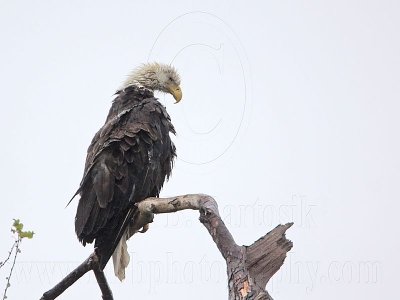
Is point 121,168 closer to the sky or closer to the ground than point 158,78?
closer to the ground

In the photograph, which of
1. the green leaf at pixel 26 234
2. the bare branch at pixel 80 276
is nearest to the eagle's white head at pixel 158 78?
the bare branch at pixel 80 276

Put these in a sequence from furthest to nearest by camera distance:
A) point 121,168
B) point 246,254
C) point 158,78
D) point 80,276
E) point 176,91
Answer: point 176,91, point 158,78, point 121,168, point 80,276, point 246,254

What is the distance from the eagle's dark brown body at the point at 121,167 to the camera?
6410 millimetres

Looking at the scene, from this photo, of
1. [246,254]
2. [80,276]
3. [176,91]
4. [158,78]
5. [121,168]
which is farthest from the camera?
[176,91]

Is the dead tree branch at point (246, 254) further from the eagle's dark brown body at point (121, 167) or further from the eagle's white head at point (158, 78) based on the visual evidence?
the eagle's white head at point (158, 78)

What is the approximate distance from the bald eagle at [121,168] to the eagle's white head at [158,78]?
0.78 meters

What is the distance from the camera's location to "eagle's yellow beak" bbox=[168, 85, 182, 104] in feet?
28.3

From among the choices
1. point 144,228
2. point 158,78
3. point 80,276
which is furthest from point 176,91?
point 80,276

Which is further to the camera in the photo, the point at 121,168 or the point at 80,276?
the point at 121,168

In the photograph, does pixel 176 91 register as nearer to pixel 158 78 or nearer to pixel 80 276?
pixel 158 78

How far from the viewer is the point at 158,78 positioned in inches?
336

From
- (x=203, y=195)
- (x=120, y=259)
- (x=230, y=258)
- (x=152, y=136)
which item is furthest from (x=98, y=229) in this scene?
(x=230, y=258)

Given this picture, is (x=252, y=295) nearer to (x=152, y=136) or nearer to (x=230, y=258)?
(x=230, y=258)

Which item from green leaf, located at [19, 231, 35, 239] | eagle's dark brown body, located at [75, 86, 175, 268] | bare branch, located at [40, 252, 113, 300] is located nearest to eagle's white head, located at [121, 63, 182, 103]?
eagle's dark brown body, located at [75, 86, 175, 268]
